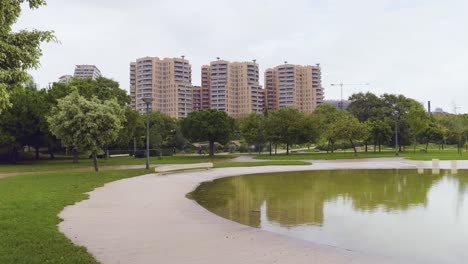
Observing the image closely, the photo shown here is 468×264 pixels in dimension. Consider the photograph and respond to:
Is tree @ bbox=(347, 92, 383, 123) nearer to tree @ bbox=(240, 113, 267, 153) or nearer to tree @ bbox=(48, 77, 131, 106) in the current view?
tree @ bbox=(240, 113, 267, 153)

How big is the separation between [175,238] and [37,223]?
Answer: 3624mm

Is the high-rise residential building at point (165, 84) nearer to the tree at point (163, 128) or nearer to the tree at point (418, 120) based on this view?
the tree at point (163, 128)

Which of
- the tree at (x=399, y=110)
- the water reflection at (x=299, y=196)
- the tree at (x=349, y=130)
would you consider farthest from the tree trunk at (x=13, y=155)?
the tree at (x=399, y=110)

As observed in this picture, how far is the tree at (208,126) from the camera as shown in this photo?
48.0 metres

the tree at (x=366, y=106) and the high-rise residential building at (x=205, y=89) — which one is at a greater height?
the high-rise residential building at (x=205, y=89)

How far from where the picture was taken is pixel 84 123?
23.0 metres

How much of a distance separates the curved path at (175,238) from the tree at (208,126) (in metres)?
34.5

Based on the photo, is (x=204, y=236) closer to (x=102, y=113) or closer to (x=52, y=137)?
(x=102, y=113)

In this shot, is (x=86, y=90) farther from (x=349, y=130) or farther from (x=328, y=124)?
(x=328, y=124)

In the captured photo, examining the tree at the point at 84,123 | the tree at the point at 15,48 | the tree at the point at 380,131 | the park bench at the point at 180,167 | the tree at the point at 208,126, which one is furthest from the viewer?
the tree at the point at 380,131

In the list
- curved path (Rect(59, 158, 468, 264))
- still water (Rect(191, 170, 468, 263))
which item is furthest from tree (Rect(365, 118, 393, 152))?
curved path (Rect(59, 158, 468, 264))

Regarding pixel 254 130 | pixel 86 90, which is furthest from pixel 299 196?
pixel 254 130

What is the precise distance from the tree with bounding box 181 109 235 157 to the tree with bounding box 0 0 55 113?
132 feet

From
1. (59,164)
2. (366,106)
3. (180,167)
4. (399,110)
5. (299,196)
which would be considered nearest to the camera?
(299,196)
